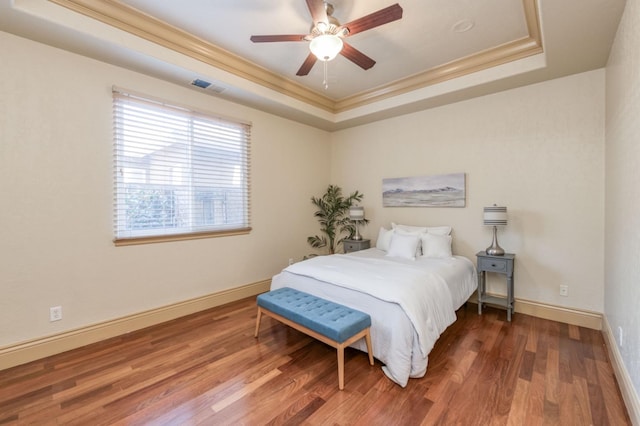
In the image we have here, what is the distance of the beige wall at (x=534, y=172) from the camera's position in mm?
3012

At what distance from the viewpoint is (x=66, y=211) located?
263 centimetres

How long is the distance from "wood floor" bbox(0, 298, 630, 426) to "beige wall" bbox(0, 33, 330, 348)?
0.43m

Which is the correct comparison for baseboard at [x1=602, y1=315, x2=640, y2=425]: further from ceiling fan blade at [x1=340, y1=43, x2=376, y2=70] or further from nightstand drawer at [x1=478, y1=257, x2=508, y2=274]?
ceiling fan blade at [x1=340, y1=43, x2=376, y2=70]

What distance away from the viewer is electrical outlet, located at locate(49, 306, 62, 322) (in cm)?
256

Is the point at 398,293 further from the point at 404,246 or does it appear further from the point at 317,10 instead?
the point at 317,10

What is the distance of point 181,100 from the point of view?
339cm

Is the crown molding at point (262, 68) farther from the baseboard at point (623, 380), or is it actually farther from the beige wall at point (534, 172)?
the baseboard at point (623, 380)

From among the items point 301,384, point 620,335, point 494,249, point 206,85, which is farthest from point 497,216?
point 206,85

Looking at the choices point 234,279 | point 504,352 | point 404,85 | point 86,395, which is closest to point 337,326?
point 504,352

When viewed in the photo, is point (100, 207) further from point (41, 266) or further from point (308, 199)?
point (308, 199)

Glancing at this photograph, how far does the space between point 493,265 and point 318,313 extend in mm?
2215

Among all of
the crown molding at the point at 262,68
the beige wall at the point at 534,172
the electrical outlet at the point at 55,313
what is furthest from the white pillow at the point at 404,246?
the electrical outlet at the point at 55,313

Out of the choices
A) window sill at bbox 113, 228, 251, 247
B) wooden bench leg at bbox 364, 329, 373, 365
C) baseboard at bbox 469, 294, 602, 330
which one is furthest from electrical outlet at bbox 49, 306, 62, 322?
baseboard at bbox 469, 294, 602, 330

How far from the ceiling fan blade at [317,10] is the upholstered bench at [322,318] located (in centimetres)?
Result: 225
